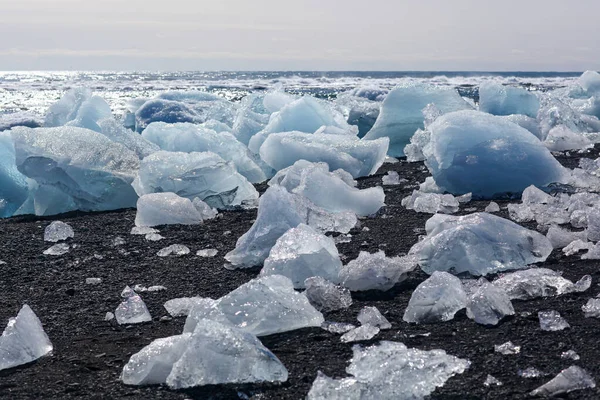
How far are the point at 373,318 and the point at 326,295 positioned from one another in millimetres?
231

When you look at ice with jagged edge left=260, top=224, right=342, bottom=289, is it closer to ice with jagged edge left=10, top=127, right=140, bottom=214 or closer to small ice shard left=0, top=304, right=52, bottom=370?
small ice shard left=0, top=304, right=52, bottom=370

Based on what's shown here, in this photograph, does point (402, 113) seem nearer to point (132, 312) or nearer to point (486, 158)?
point (486, 158)

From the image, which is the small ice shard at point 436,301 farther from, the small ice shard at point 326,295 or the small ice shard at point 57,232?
the small ice shard at point 57,232

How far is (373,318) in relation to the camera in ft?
7.14

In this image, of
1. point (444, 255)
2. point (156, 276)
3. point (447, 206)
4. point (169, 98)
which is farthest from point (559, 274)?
point (169, 98)

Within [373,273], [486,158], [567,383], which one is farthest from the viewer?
[486,158]

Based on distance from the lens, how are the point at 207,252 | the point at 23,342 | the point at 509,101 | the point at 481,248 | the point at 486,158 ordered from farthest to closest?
the point at 509,101
the point at 486,158
the point at 207,252
the point at 481,248
the point at 23,342

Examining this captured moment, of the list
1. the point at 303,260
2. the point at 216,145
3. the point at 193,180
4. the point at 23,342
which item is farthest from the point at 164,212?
the point at 23,342

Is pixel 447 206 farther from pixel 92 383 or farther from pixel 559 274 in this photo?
pixel 92 383

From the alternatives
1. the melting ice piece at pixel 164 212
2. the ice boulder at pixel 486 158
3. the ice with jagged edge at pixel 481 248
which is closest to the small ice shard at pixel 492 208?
the ice boulder at pixel 486 158

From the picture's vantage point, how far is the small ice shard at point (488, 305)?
2.12 meters

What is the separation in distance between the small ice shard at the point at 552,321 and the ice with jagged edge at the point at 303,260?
0.78m

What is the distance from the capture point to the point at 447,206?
3773 millimetres

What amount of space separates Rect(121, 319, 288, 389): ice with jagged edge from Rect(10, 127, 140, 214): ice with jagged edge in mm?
2547
